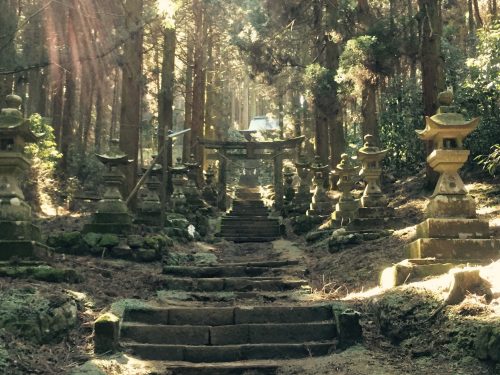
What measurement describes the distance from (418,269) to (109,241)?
5.92 metres

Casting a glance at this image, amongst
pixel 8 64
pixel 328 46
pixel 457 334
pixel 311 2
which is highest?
pixel 311 2

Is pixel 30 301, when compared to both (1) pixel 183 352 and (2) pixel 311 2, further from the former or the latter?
(2) pixel 311 2

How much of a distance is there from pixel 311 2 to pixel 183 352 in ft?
53.0

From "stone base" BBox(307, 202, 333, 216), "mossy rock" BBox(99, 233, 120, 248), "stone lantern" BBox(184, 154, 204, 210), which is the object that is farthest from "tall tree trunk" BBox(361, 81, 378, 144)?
"mossy rock" BBox(99, 233, 120, 248)

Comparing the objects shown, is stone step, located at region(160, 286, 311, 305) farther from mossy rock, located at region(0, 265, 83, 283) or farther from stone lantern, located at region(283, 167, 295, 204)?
stone lantern, located at region(283, 167, 295, 204)

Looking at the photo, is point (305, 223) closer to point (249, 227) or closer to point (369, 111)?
point (249, 227)

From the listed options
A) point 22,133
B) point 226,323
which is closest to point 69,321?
point 226,323

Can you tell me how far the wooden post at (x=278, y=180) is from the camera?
23.8m

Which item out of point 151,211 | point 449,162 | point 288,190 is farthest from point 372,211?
point 288,190

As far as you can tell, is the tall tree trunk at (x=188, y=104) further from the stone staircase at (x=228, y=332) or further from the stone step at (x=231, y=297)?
the stone staircase at (x=228, y=332)

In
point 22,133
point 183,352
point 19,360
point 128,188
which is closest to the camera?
point 19,360

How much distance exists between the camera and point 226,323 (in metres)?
6.51

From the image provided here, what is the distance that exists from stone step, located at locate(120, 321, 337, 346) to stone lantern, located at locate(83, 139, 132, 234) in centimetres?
460

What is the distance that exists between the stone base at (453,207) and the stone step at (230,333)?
218cm
